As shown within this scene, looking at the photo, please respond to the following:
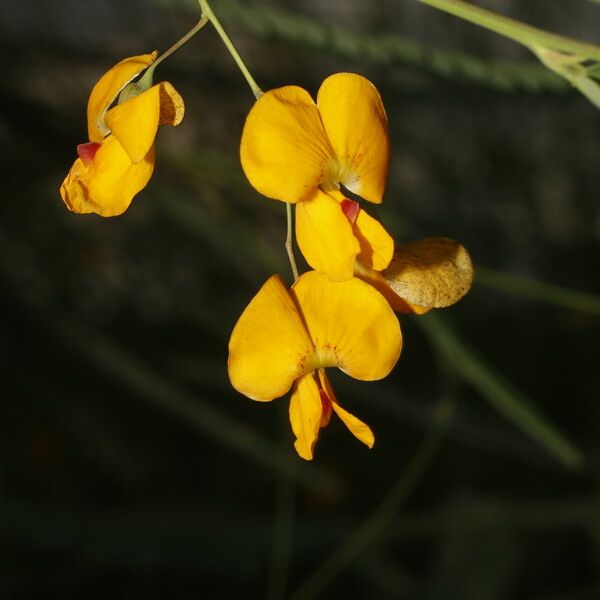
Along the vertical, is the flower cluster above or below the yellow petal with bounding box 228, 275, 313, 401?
above

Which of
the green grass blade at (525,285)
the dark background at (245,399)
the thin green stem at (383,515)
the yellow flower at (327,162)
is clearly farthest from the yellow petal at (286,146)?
the thin green stem at (383,515)

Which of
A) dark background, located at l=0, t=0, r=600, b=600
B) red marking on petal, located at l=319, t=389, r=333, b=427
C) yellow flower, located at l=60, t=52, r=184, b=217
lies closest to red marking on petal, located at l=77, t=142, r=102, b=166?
yellow flower, located at l=60, t=52, r=184, b=217

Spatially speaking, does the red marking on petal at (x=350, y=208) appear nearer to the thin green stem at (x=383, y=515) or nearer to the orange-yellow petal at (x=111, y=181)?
the orange-yellow petal at (x=111, y=181)

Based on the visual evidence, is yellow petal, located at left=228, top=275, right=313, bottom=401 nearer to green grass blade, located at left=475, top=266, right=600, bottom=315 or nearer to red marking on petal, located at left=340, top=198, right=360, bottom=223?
red marking on petal, located at left=340, top=198, right=360, bottom=223

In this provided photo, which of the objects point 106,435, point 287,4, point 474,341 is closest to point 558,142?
point 474,341

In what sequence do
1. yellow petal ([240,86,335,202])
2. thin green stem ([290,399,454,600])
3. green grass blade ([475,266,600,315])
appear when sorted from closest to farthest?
yellow petal ([240,86,335,202]) → green grass blade ([475,266,600,315]) → thin green stem ([290,399,454,600])

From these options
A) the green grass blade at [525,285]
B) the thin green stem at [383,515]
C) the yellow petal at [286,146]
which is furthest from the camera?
the thin green stem at [383,515]
